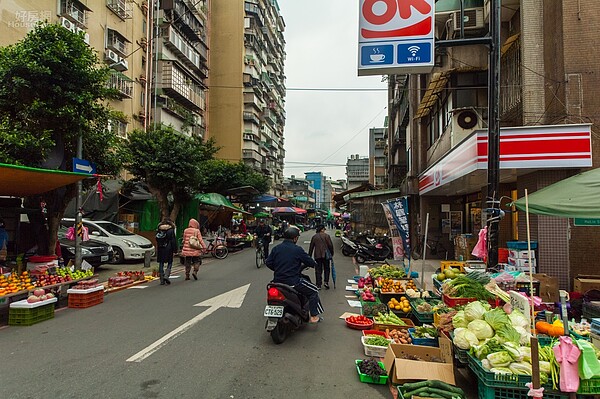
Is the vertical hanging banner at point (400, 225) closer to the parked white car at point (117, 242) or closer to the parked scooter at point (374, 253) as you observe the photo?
the parked scooter at point (374, 253)

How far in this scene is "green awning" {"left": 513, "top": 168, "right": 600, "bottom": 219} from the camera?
549cm

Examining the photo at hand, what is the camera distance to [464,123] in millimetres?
13164

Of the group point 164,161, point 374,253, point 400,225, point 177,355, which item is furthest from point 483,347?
point 164,161

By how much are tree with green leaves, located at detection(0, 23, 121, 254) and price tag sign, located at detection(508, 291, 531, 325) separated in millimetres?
9826

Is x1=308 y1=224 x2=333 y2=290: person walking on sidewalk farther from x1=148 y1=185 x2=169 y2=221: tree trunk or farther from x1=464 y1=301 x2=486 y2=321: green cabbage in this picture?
x1=148 y1=185 x2=169 y2=221: tree trunk

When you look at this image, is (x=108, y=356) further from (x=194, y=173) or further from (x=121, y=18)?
(x=121, y=18)

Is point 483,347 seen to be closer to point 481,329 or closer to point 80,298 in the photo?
point 481,329

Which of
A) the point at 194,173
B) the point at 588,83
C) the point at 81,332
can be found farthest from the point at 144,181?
the point at 588,83

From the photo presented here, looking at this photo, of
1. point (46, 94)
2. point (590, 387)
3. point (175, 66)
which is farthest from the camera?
point (175, 66)

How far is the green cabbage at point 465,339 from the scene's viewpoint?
14.0ft

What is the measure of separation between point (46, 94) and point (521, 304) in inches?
419

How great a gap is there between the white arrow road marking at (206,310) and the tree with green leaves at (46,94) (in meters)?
5.40

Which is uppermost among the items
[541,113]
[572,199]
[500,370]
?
[541,113]

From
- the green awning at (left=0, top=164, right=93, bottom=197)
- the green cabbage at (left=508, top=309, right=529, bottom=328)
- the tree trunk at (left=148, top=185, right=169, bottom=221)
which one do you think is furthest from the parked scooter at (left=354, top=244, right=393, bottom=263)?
the green cabbage at (left=508, top=309, right=529, bottom=328)
